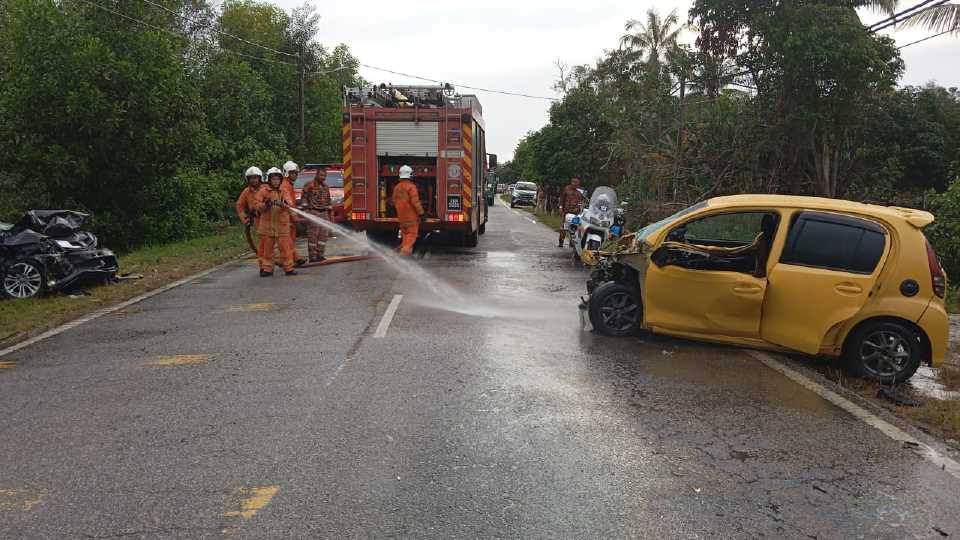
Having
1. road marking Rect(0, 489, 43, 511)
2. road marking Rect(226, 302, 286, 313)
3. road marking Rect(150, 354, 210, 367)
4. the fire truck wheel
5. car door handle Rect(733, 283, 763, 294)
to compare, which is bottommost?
road marking Rect(0, 489, 43, 511)

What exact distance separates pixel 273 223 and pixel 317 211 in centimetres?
232

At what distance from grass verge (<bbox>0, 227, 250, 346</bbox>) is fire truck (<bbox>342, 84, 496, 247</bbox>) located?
3153 millimetres

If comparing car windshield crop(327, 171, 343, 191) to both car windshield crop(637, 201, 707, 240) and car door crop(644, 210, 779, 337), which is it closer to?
car windshield crop(637, 201, 707, 240)

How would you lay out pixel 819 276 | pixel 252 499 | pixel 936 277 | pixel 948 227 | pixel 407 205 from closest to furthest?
pixel 252 499
pixel 936 277
pixel 819 276
pixel 948 227
pixel 407 205

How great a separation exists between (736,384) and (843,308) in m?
1.14

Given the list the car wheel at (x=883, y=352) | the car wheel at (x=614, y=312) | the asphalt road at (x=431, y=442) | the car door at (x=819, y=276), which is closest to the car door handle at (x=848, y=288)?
the car door at (x=819, y=276)

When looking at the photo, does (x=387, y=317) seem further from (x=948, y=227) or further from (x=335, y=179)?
(x=335, y=179)

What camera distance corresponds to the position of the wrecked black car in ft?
34.6

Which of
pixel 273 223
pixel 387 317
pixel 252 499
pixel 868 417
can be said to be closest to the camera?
pixel 252 499

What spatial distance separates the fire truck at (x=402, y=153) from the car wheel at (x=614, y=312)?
8408 mm

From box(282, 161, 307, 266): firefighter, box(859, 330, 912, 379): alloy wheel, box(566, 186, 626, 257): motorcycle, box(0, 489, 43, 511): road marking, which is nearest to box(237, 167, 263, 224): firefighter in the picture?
box(282, 161, 307, 266): firefighter

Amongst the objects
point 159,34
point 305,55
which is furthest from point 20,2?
point 305,55

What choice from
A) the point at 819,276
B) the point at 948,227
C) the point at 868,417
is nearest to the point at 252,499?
the point at 868,417

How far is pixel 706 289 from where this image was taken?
7.34m
